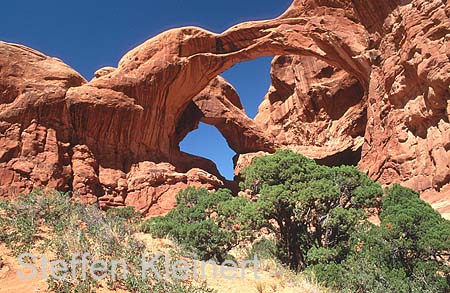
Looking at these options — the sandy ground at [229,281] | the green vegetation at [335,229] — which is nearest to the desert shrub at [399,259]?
the green vegetation at [335,229]

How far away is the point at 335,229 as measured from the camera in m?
9.09

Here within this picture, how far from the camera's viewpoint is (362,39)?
2220 cm

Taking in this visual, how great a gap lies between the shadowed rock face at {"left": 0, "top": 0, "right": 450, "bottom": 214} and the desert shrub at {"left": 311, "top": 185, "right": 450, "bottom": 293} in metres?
5.72

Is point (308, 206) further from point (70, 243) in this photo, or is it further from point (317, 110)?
point (317, 110)

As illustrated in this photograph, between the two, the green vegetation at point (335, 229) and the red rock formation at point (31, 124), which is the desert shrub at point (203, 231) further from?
the red rock formation at point (31, 124)

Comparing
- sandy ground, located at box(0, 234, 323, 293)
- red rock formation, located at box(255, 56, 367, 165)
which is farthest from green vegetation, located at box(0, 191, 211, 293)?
red rock formation, located at box(255, 56, 367, 165)

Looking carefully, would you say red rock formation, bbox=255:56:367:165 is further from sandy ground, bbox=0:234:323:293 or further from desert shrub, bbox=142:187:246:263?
sandy ground, bbox=0:234:323:293

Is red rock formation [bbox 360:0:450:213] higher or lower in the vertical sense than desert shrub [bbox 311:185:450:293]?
higher

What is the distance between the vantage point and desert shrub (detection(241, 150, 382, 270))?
348 inches

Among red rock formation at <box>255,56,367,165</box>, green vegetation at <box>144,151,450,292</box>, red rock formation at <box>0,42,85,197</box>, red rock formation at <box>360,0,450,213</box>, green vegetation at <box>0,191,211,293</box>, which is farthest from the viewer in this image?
red rock formation at <box>255,56,367,165</box>

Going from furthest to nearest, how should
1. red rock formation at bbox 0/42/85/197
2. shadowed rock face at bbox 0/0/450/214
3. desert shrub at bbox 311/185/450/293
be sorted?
red rock formation at bbox 0/42/85/197 < shadowed rock face at bbox 0/0/450/214 < desert shrub at bbox 311/185/450/293

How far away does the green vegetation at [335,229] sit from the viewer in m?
7.34

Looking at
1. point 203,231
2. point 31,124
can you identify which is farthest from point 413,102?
point 31,124

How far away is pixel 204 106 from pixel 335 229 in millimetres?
22049
